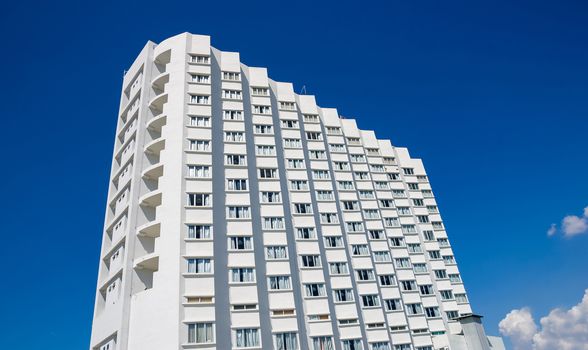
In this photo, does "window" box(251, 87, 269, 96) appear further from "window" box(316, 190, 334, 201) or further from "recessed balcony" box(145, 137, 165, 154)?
"window" box(316, 190, 334, 201)

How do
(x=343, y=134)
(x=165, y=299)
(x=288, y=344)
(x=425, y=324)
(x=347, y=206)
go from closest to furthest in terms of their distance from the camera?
(x=165, y=299) < (x=288, y=344) < (x=425, y=324) < (x=347, y=206) < (x=343, y=134)

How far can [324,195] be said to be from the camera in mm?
61906

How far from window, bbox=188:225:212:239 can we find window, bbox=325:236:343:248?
56.2 ft

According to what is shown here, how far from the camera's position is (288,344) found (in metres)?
45.6

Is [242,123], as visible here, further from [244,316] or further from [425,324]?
[425,324]

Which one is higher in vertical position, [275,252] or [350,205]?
[350,205]

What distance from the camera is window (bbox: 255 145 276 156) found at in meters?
59.8

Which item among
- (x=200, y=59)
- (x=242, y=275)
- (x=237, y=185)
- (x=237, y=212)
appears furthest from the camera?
(x=200, y=59)

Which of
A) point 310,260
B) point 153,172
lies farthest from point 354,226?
point 153,172

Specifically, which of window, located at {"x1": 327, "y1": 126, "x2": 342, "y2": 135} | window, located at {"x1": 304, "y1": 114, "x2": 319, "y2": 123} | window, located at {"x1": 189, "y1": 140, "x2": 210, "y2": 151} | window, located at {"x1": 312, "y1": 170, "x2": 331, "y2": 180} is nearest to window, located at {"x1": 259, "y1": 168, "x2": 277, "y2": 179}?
window, located at {"x1": 312, "y1": 170, "x2": 331, "y2": 180}

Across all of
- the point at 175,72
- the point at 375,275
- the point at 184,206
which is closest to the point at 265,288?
the point at 184,206

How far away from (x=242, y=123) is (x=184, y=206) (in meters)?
16.5

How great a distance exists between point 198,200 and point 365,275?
24805mm

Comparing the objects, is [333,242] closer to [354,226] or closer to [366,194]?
[354,226]
